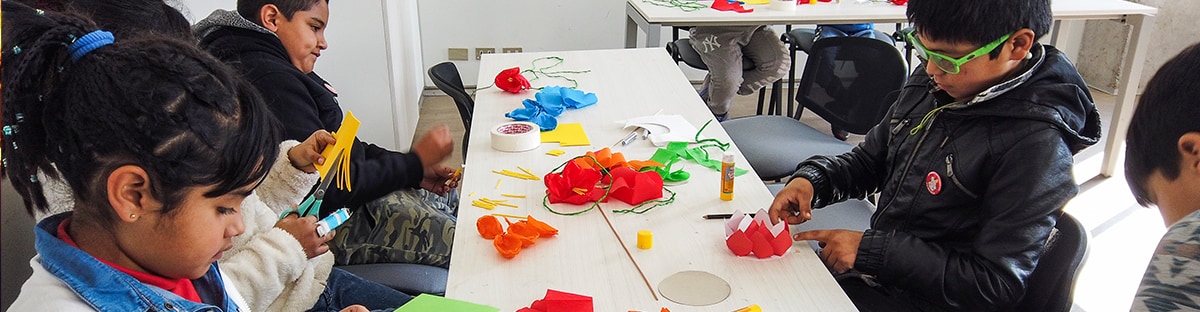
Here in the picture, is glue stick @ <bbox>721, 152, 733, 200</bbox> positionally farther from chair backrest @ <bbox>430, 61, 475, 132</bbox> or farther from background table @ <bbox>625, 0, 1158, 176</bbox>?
background table @ <bbox>625, 0, 1158, 176</bbox>

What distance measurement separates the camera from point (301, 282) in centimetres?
153

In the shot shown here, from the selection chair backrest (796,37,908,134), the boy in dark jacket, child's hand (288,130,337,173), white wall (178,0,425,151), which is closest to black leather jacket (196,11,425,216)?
the boy in dark jacket

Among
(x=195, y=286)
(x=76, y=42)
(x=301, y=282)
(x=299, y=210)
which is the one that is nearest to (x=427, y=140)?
(x=299, y=210)

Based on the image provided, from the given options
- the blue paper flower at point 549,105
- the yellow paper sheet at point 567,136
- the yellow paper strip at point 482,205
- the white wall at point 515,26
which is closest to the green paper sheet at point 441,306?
the yellow paper strip at point 482,205

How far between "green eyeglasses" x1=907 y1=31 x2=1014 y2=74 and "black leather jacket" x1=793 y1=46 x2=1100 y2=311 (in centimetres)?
7

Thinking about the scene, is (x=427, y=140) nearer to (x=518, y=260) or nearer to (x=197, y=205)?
(x=518, y=260)

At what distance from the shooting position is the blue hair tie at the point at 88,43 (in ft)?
2.94

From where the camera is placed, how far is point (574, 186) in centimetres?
169

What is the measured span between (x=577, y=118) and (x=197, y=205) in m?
1.37

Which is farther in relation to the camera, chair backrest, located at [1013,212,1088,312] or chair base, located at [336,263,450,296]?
chair base, located at [336,263,450,296]

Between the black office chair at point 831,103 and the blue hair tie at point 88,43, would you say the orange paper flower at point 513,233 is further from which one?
the black office chair at point 831,103

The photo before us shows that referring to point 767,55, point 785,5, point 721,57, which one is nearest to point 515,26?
point 721,57

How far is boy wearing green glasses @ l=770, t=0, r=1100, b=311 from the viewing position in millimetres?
1393

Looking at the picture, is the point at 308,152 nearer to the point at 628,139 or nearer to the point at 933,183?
the point at 628,139
